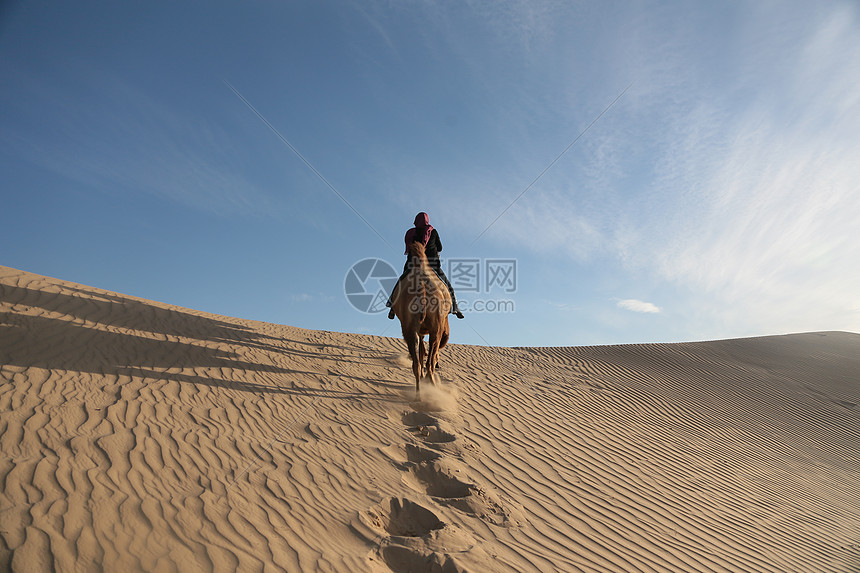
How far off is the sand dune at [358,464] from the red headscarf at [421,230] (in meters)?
3.05

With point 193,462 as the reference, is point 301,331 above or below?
above

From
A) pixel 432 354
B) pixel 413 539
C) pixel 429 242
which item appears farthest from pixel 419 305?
pixel 413 539

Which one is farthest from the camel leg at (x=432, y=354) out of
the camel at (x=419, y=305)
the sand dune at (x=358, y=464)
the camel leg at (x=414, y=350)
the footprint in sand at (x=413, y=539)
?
the footprint in sand at (x=413, y=539)

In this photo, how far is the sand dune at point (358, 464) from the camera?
3.70m

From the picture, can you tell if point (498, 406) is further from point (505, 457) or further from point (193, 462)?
point (193, 462)

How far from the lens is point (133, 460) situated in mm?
4531

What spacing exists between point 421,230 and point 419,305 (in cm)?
207

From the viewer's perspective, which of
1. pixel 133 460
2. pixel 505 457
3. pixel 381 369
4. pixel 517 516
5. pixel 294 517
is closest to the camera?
pixel 294 517

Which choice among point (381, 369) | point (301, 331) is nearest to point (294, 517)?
point (381, 369)

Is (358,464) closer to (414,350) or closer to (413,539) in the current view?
(413,539)

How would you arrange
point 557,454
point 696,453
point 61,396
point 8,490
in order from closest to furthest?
point 8,490 < point 61,396 < point 557,454 < point 696,453

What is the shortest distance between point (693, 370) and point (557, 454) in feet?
36.2

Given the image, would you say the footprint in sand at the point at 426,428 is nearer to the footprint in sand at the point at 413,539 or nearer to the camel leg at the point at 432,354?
the camel leg at the point at 432,354

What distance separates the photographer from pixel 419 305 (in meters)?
7.84
